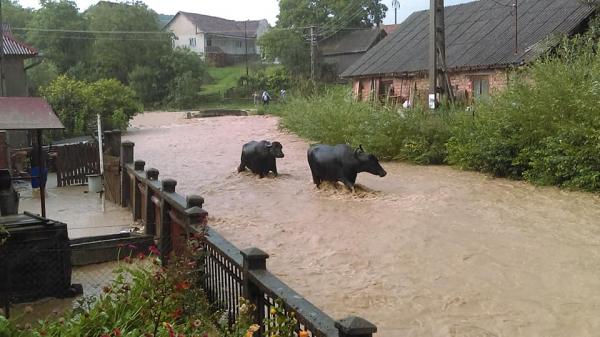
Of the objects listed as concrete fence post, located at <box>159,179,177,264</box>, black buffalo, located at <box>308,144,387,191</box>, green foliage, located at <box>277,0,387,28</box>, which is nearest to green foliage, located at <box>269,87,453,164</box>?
black buffalo, located at <box>308,144,387,191</box>

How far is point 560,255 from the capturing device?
8.53 metres

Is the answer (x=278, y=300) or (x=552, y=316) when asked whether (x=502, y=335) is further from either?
(x=278, y=300)

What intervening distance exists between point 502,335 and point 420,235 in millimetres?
3913

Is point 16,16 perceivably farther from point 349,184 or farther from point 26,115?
point 26,115

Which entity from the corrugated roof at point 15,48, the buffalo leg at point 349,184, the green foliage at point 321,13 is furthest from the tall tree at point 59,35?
the buffalo leg at point 349,184

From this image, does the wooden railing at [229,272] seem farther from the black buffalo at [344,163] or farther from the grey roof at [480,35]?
the grey roof at [480,35]

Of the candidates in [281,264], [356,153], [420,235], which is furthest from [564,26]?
[281,264]

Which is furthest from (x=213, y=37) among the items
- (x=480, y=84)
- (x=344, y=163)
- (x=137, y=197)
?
(x=137, y=197)

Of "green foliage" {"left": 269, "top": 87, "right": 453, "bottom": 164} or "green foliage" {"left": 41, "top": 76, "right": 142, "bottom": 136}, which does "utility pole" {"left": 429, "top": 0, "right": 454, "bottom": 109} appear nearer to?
"green foliage" {"left": 269, "top": 87, "right": 453, "bottom": 164}

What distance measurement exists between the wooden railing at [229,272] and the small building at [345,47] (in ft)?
158

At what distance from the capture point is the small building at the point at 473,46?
2261 cm

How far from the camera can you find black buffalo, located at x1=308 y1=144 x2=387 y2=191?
1287 centimetres

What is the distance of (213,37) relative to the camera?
78625 mm

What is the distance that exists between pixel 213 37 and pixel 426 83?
181ft
